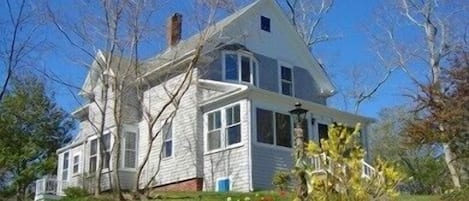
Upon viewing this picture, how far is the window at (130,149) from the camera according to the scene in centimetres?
2411

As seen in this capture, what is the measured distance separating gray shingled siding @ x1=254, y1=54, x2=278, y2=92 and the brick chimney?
165 inches

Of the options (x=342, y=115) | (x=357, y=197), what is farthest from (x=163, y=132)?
(x=357, y=197)

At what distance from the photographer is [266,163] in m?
20.7

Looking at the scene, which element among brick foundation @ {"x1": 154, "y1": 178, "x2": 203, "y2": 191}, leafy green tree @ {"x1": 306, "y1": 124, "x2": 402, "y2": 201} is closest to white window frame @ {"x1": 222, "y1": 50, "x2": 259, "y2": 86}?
brick foundation @ {"x1": 154, "y1": 178, "x2": 203, "y2": 191}

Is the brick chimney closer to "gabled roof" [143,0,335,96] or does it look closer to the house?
the house

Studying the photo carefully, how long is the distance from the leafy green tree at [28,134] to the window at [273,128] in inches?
714

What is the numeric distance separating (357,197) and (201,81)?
54.6 feet

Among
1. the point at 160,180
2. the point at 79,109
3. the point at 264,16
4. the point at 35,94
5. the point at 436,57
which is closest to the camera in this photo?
the point at 160,180

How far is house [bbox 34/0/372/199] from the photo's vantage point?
68.0ft

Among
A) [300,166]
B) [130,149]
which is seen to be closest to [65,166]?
[130,149]

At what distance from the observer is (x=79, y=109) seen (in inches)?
1123

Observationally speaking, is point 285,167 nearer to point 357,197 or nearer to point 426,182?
point 357,197

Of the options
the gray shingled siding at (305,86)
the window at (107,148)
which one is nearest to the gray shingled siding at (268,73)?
the gray shingled siding at (305,86)

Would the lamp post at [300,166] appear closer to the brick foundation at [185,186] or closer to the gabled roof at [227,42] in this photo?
the brick foundation at [185,186]
